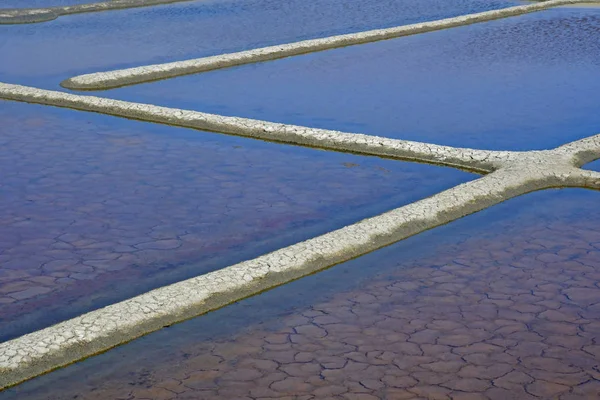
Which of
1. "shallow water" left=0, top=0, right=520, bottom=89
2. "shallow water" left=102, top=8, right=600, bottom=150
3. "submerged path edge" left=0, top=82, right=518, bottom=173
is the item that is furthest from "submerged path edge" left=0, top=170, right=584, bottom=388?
"shallow water" left=0, top=0, right=520, bottom=89

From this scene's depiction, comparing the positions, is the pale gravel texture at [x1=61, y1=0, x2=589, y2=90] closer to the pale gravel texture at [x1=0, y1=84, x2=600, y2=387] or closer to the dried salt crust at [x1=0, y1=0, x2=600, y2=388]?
the dried salt crust at [x1=0, y1=0, x2=600, y2=388]

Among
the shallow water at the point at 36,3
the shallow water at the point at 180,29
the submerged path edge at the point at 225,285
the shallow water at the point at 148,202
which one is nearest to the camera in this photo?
the submerged path edge at the point at 225,285

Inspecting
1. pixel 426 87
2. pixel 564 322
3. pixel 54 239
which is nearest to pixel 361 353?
pixel 564 322

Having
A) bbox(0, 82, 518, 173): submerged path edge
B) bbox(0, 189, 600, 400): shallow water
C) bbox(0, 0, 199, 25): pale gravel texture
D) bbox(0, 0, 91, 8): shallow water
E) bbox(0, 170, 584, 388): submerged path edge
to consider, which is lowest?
bbox(0, 189, 600, 400): shallow water

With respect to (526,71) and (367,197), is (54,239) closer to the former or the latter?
(367,197)

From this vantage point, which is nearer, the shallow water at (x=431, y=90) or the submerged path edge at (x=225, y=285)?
the submerged path edge at (x=225, y=285)

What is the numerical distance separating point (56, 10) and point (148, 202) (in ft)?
24.1

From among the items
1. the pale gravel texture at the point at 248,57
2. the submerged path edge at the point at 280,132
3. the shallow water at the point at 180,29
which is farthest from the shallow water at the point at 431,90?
the shallow water at the point at 180,29

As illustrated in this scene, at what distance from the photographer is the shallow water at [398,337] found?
275 cm

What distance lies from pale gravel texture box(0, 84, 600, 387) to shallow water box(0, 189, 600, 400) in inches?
2.3

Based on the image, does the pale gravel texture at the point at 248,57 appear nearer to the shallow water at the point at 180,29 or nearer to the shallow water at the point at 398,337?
the shallow water at the point at 180,29

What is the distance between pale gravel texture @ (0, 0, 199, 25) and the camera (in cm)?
1068

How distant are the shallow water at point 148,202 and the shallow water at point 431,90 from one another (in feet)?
2.14

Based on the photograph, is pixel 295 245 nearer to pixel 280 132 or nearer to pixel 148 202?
pixel 148 202
